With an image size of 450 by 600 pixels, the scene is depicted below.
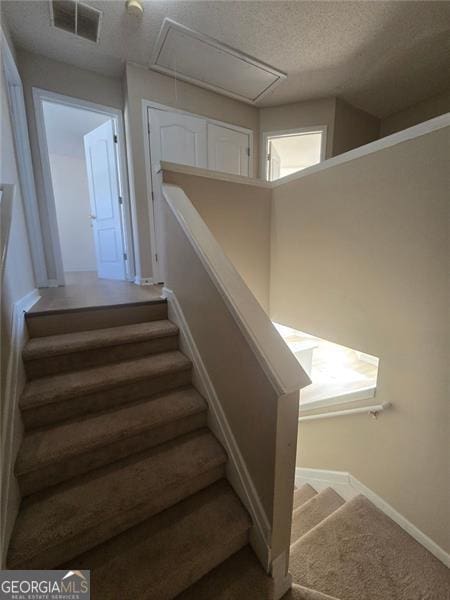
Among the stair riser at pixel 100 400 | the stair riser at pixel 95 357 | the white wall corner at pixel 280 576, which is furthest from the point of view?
the stair riser at pixel 95 357

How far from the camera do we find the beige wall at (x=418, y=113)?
314 centimetres

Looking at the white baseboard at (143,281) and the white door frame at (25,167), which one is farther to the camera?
the white baseboard at (143,281)

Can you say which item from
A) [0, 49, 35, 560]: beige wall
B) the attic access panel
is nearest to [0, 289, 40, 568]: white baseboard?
[0, 49, 35, 560]: beige wall

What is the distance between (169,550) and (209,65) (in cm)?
389

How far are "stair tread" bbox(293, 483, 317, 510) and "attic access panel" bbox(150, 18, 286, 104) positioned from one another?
435cm

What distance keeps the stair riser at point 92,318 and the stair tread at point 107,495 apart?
897 millimetres

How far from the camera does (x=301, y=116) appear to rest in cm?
339

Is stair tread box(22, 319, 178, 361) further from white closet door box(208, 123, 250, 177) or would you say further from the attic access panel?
the attic access panel

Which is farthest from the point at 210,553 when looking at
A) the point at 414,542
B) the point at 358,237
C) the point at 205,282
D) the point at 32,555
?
the point at 358,237

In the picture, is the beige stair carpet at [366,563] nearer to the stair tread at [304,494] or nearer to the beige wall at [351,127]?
the stair tread at [304,494]

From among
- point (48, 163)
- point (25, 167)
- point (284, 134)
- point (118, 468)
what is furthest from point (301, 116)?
point (118, 468)

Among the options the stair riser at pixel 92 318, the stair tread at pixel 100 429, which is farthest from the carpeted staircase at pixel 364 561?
the stair riser at pixel 92 318

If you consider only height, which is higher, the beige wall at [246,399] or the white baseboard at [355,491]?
the beige wall at [246,399]

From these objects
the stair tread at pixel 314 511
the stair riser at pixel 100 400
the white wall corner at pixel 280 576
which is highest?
the stair riser at pixel 100 400
